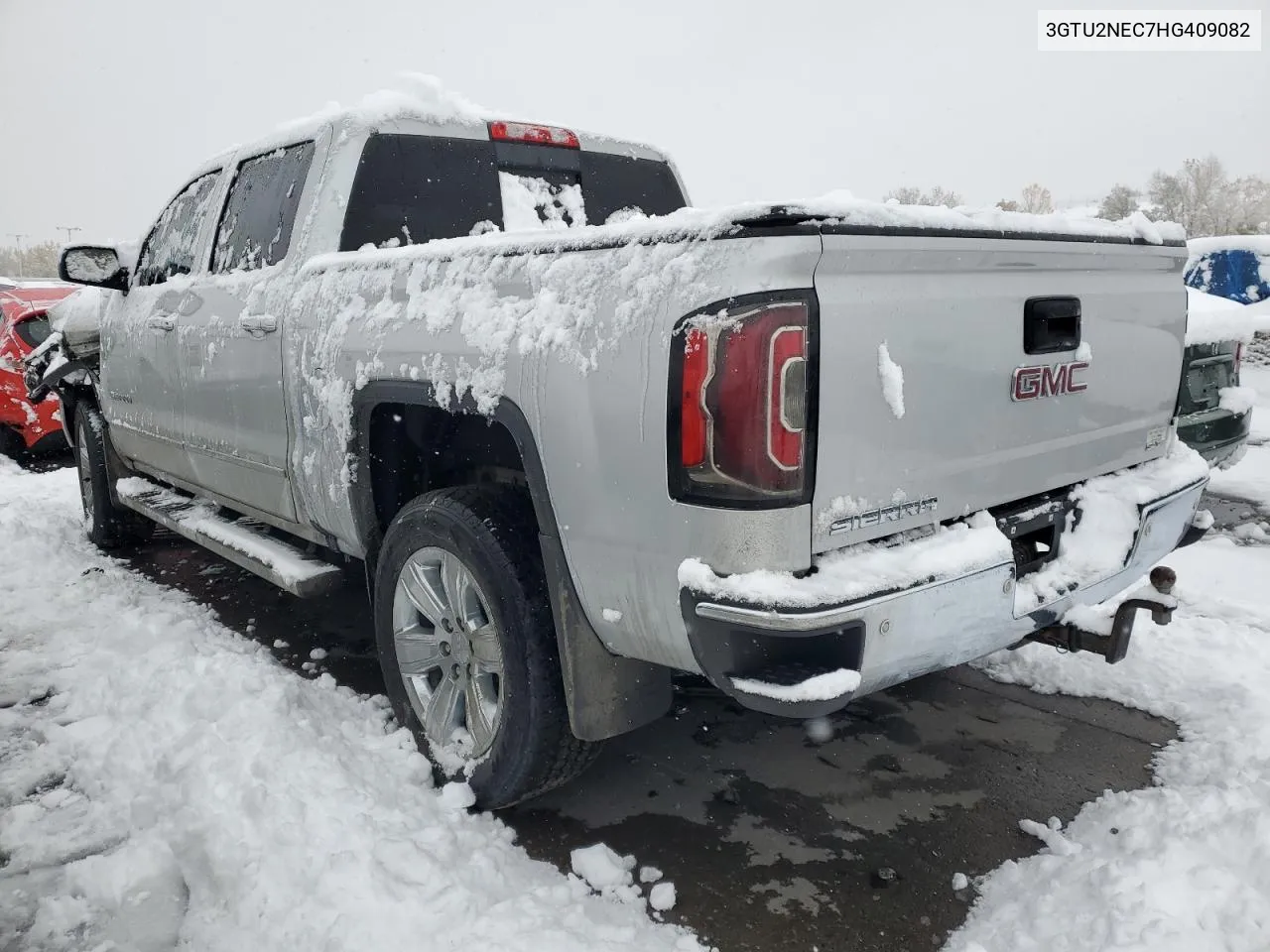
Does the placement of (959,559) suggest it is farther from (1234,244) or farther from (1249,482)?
(1234,244)

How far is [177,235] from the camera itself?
15.3 ft

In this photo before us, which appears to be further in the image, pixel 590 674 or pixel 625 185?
pixel 625 185

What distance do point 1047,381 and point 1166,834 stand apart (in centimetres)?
122

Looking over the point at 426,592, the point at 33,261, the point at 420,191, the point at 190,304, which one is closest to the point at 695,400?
the point at 426,592

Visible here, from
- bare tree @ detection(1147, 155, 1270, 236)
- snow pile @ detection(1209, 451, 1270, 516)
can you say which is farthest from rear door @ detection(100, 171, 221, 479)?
bare tree @ detection(1147, 155, 1270, 236)

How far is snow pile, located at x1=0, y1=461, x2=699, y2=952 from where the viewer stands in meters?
2.18

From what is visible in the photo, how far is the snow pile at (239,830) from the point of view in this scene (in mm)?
A: 2178

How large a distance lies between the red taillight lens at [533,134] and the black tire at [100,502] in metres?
3.44

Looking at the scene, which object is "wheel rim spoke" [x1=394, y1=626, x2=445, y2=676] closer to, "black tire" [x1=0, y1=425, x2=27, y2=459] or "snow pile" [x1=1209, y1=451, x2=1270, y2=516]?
"snow pile" [x1=1209, y1=451, x2=1270, y2=516]

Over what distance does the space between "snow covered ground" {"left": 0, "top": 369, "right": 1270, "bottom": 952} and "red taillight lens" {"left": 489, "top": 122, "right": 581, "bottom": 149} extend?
2323 millimetres

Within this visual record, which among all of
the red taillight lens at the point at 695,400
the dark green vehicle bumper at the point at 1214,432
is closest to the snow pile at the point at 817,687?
the red taillight lens at the point at 695,400

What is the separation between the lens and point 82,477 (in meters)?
6.09

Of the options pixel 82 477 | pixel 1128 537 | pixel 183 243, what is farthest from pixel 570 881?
pixel 82 477

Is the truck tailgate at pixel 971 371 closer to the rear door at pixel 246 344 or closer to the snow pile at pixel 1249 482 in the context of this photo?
the rear door at pixel 246 344
